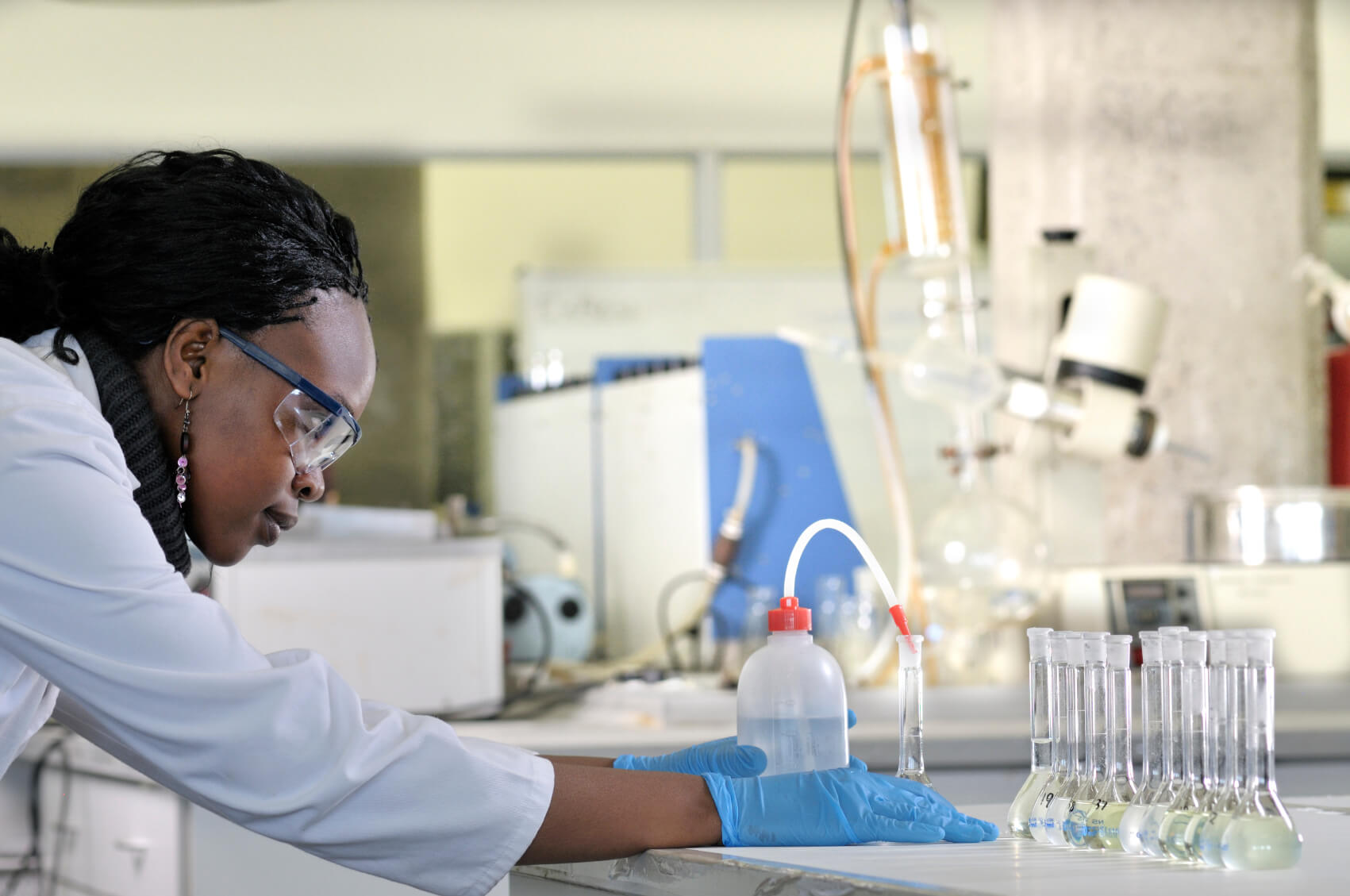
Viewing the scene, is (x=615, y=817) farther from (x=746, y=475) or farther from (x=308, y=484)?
(x=746, y=475)

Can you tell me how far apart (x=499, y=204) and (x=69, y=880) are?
2030 mm

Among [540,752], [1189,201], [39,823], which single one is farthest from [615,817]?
[1189,201]

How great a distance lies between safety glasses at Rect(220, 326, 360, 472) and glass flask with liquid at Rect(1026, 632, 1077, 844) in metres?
0.57

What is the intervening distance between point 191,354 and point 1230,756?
788 millimetres

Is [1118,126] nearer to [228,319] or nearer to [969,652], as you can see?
[969,652]

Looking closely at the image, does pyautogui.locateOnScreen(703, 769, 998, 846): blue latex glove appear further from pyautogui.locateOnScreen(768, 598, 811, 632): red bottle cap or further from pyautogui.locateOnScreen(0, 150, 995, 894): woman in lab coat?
pyautogui.locateOnScreen(768, 598, 811, 632): red bottle cap

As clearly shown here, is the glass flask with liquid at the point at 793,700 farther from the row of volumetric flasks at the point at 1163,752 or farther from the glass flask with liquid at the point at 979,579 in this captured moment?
the glass flask with liquid at the point at 979,579

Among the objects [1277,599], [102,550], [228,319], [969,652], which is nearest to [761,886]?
[102,550]

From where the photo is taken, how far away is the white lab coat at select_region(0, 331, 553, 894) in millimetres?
846

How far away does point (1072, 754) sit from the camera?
97 centimetres

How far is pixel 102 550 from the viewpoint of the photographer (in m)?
0.85

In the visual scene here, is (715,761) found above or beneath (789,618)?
beneath

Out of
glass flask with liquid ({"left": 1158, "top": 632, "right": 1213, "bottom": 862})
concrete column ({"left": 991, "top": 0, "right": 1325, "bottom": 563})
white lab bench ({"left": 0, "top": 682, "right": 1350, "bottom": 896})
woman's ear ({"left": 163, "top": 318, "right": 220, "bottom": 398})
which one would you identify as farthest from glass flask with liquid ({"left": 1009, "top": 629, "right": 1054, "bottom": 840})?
concrete column ({"left": 991, "top": 0, "right": 1325, "bottom": 563})

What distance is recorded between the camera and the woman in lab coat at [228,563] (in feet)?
2.79
